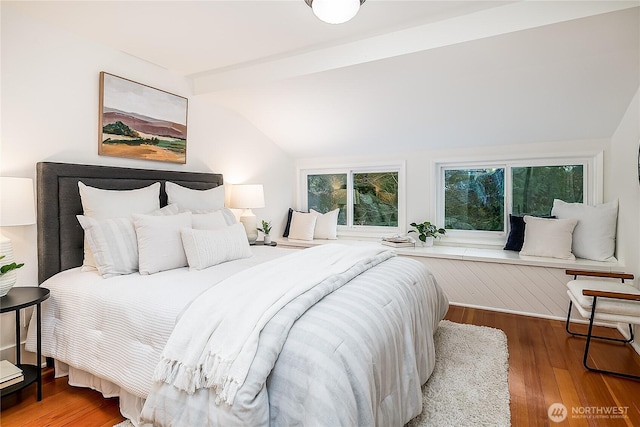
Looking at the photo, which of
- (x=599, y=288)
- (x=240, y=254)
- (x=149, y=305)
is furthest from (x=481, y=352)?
(x=149, y=305)

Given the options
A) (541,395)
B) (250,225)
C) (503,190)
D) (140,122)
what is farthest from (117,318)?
(503,190)

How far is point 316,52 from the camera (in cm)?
278

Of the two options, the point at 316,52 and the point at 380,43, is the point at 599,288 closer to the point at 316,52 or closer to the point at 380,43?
the point at 380,43

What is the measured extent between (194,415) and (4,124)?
7.01 feet

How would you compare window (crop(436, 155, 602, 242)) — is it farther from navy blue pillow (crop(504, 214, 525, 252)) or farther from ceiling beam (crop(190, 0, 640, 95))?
ceiling beam (crop(190, 0, 640, 95))

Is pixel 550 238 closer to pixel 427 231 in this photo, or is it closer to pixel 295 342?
pixel 427 231

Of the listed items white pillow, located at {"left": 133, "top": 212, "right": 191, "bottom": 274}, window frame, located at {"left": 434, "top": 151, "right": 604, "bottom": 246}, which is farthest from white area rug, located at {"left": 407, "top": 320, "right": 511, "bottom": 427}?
white pillow, located at {"left": 133, "top": 212, "right": 191, "bottom": 274}

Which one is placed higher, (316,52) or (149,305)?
(316,52)

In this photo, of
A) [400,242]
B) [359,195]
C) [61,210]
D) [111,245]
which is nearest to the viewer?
[111,245]

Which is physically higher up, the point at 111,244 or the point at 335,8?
the point at 335,8

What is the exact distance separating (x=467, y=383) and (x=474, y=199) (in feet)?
8.25

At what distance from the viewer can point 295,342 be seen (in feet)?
4.16

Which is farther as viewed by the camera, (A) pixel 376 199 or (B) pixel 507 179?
(A) pixel 376 199

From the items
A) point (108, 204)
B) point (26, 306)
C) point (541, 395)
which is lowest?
point (541, 395)
